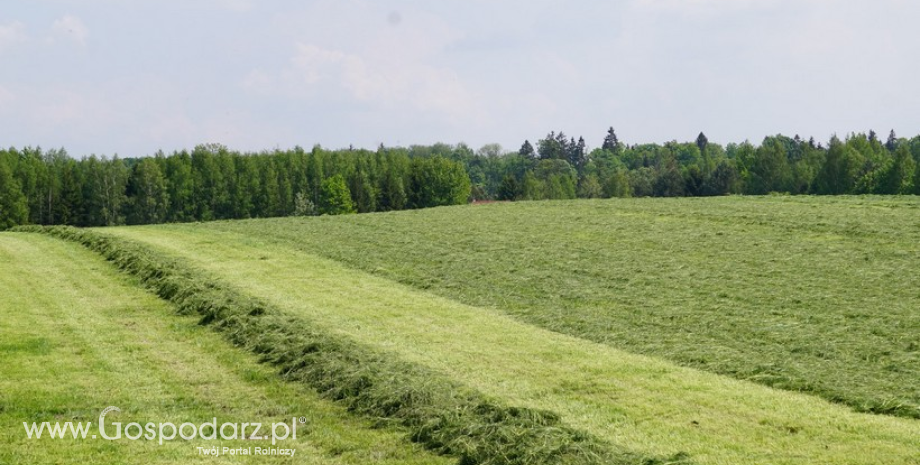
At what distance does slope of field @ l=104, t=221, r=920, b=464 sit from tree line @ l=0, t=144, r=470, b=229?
7000 cm

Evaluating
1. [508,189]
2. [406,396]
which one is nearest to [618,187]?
[508,189]

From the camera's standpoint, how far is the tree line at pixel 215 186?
3196 inches

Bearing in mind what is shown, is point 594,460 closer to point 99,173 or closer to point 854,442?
point 854,442

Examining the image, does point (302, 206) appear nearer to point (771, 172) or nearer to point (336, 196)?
point (336, 196)

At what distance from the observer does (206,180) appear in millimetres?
89375

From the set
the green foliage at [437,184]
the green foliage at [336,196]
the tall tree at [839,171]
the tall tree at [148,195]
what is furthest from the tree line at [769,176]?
the tall tree at [148,195]

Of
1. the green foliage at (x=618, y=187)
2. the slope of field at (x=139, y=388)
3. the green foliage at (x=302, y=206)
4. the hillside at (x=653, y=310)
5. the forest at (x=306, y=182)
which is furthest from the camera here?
the green foliage at (x=618, y=187)

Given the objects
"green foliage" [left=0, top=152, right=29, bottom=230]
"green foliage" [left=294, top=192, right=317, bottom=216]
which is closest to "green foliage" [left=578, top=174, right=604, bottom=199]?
"green foliage" [left=294, top=192, right=317, bottom=216]

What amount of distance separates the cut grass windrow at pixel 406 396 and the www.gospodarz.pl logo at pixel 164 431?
113 cm

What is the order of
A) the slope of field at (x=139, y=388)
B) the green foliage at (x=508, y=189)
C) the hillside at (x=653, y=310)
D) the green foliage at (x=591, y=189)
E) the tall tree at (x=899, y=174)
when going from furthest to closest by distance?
the green foliage at (x=591, y=189)
the green foliage at (x=508, y=189)
the tall tree at (x=899, y=174)
the hillside at (x=653, y=310)
the slope of field at (x=139, y=388)

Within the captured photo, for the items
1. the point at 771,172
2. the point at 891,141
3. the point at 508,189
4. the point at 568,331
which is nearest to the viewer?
the point at 568,331

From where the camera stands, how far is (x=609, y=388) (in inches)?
423

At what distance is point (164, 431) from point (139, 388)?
2.08 metres

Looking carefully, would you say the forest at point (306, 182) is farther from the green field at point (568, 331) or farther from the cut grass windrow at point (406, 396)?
the cut grass windrow at point (406, 396)
